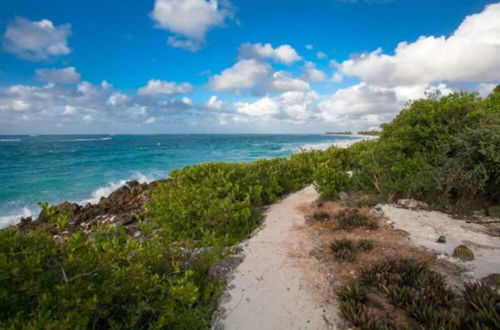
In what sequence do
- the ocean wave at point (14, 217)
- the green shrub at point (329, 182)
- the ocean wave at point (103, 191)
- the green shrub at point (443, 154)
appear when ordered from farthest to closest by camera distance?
the ocean wave at point (103, 191) → the ocean wave at point (14, 217) → the green shrub at point (329, 182) → the green shrub at point (443, 154)

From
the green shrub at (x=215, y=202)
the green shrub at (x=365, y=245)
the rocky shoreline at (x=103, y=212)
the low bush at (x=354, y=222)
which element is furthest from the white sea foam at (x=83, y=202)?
the green shrub at (x=365, y=245)

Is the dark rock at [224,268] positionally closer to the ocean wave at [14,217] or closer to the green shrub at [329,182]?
the green shrub at [329,182]

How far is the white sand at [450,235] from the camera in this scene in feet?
14.6

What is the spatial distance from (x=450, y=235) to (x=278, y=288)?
4.51m

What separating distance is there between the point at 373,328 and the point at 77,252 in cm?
372

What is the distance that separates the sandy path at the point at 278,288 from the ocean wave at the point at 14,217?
1260 cm

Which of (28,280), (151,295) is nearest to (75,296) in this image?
(28,280)

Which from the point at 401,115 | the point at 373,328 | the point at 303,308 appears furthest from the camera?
the point at 401,115

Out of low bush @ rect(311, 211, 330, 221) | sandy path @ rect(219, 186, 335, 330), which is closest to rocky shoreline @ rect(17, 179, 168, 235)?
sandy path @ rect(219, 186, 335, 330)

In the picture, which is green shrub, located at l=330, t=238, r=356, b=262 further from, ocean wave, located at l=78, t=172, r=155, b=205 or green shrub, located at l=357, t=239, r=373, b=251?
ocean wave, located at l=78, t=172, r=155, b=205

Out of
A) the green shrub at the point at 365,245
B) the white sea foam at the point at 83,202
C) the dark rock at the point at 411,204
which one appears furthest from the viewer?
the white sea foam at the point at 83,202

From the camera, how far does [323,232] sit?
631 centimetres

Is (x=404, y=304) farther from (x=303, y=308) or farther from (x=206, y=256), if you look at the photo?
(x=206, y=256)

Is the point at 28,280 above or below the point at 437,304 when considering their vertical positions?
above
